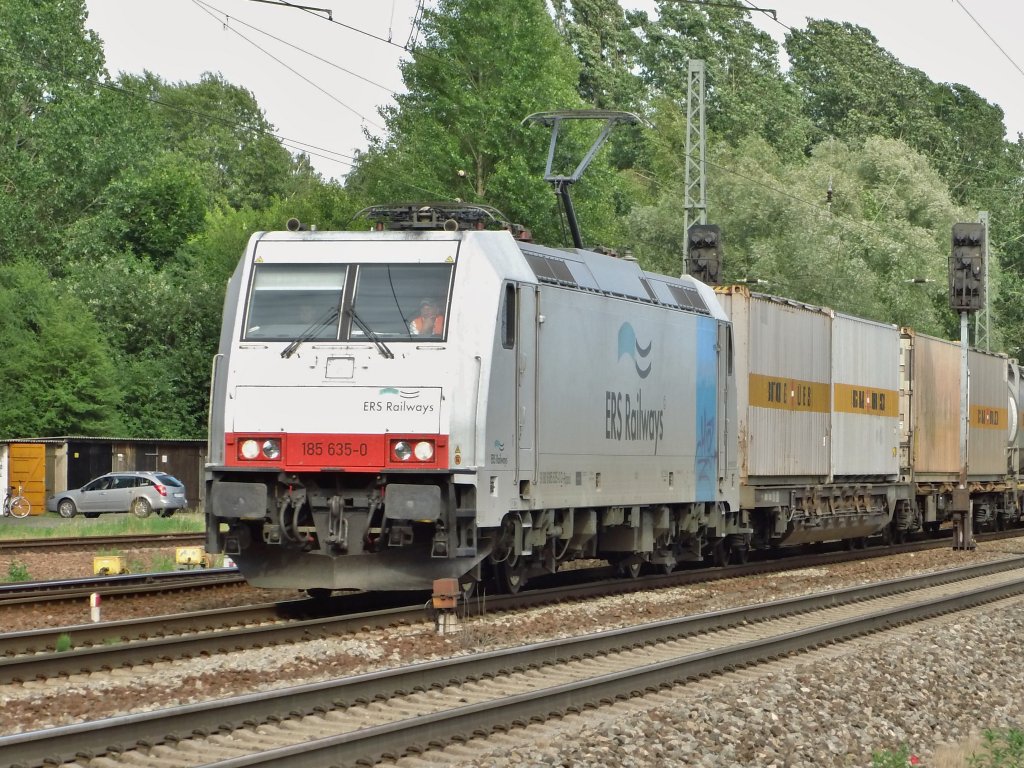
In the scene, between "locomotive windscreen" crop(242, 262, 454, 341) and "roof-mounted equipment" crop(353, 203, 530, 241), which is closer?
"locomotive windscreen" crop(242, 262, 454, 341)

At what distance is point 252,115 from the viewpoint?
9344 cm

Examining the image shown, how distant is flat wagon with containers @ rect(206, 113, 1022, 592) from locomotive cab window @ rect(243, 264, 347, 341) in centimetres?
2

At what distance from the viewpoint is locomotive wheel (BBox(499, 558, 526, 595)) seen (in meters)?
16.3

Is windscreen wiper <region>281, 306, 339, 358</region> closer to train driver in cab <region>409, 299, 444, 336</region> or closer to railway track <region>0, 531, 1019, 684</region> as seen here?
train driver in cab <region>409, 299, 444, 336</region>

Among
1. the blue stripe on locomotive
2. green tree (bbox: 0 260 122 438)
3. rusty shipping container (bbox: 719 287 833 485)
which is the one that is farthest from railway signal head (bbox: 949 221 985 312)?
green tree (bbox: 0 260 122 438)

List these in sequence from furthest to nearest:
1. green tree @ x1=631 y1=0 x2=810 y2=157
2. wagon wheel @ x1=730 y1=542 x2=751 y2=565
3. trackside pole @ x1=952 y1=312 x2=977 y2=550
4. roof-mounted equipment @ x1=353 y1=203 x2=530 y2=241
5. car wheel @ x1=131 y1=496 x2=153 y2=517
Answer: green tree @ x1=631 y1=0 x2=810 y2=157
car wheel @ x1=131 y1=496 x2=153 y2=517
trackside pole @ x1=952 y1=312 x2=977 y2=550
wagon wheel @ x1=730 y1=542 x2=751 y2=565
roof-mounted equipment @ x1=353 y1=203 x2=530 y2=241

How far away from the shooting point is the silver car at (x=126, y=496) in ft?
129

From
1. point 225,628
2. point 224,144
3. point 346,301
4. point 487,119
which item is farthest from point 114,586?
point 224,144

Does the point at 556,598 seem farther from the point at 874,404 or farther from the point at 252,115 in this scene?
the point at 252,115

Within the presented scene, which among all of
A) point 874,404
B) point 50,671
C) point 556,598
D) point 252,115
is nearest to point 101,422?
point 874,404

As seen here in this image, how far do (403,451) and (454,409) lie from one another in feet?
1.89

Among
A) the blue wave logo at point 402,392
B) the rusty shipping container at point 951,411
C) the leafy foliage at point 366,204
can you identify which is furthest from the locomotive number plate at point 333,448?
the leafy foliage at point 366,204

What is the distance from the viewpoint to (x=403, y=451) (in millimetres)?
13992

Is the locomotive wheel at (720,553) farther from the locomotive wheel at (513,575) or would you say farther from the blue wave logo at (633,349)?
the locomotive wheel at (513,575)
